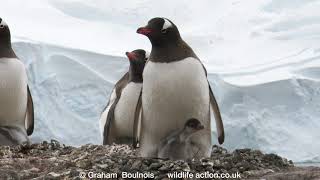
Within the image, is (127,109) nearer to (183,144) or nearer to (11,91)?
(11,91)

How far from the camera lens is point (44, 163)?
14.3 ft

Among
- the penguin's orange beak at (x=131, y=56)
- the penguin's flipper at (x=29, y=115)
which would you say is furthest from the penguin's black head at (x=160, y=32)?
the penguin's flipper at (x=29, y=115)

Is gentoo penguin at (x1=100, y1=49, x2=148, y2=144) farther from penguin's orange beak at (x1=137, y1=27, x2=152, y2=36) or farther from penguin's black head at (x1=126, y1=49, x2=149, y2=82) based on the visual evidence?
penguin's orange beak at (x1=137, y1=27, x2=152, y2=36)

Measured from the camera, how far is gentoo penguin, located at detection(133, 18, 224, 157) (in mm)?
4047

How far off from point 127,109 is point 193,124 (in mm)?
2180

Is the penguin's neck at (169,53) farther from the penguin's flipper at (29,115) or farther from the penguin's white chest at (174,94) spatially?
the penguin's flipper at (29,115)

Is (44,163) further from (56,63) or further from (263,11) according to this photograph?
(263,11)

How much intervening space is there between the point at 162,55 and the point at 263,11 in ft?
80.4

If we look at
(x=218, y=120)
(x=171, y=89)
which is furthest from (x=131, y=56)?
(x=171, y=89)

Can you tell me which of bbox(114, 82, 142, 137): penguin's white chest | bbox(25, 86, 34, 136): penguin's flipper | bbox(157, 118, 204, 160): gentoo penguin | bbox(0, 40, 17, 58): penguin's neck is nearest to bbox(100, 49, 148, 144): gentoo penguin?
bbox(114, 82, 142, 137): penguin's white chest

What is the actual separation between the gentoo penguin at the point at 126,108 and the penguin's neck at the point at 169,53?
1812 millimetres

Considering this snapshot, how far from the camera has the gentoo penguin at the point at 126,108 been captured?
6.04 metres

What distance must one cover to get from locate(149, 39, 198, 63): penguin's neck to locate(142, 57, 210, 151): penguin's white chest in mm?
33

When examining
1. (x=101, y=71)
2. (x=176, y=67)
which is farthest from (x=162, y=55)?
(x=101, y=71)
